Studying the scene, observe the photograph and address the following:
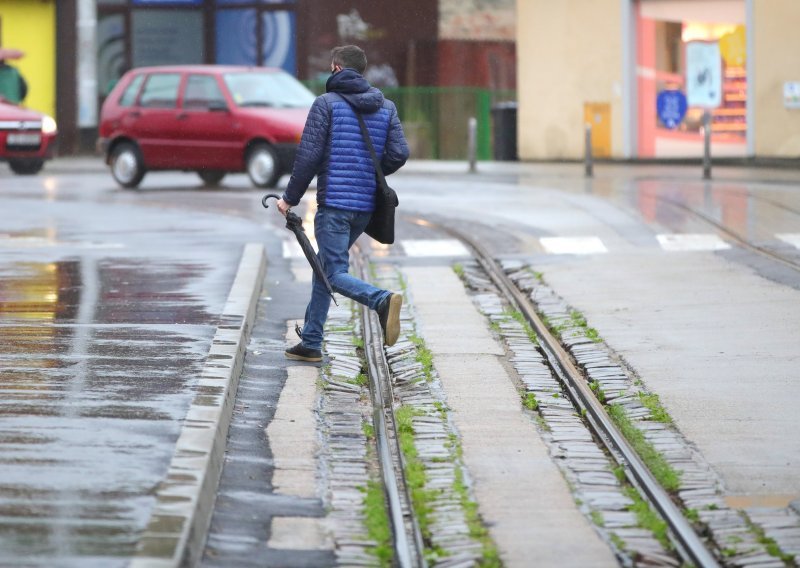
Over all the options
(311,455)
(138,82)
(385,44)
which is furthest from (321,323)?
(385,44)

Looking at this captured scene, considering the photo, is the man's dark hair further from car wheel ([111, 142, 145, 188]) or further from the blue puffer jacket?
car wheel ([111, 142, 145, 188])

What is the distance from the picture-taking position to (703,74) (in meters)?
30.1

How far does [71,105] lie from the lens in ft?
120

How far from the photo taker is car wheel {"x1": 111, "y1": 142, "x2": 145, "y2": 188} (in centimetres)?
2483

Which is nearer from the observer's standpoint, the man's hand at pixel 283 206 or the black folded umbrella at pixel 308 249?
the man's hand at pixel 283 206

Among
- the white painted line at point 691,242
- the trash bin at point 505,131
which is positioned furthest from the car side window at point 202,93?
the white painted line at point 691,242

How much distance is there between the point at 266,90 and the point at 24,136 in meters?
5.71

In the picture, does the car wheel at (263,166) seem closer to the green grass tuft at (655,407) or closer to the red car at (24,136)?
the red car at (24,136)

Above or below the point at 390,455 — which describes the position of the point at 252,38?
above

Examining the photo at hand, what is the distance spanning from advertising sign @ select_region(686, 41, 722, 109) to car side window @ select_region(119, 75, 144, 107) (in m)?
10.0

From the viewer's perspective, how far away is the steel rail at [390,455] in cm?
612

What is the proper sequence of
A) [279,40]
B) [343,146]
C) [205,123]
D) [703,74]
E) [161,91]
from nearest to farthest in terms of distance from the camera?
[343,146] < [205,123] < [161,91] < [703,74] < [279,40]

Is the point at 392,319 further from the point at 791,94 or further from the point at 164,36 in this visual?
the point at 164,36

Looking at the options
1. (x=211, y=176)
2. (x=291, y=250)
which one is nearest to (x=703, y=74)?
(x=211, y=176)
